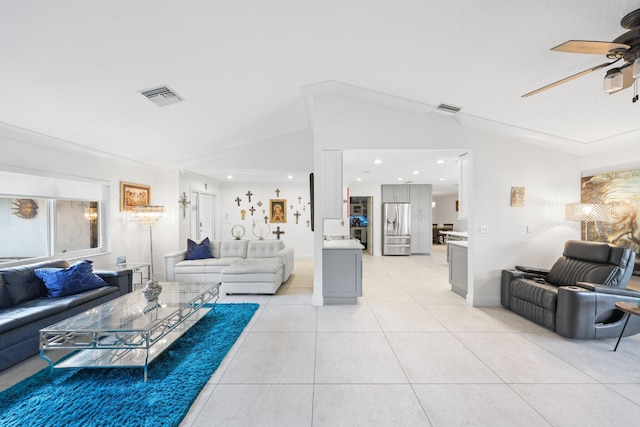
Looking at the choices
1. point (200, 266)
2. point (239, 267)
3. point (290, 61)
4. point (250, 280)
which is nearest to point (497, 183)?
point (290, 61)

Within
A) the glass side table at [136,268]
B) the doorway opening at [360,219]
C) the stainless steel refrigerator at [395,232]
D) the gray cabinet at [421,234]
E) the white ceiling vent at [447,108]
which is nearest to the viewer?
the white ceiling vent at [447,108]

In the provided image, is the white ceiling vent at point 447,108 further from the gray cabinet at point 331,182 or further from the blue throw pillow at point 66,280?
the blue throw pillow at point 66,280

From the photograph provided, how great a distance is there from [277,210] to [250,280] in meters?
3.70

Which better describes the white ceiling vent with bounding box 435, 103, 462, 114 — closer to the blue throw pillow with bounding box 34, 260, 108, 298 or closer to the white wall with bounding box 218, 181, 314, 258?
the white wall with bounding box 218, 181, 314, 258

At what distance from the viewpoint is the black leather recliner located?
2732 mm

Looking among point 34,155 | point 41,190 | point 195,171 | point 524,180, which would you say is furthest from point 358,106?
point 41,190

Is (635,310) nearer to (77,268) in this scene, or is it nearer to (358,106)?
(358,106)

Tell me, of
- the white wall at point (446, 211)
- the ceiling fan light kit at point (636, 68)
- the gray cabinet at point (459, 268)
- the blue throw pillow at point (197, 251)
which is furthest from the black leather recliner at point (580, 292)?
the white wall at point (446, 211)

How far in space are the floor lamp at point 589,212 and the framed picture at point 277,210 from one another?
614 cm

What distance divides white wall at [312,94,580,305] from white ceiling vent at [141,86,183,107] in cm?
179

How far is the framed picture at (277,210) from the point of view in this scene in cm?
786

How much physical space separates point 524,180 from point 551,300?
68.4 inches

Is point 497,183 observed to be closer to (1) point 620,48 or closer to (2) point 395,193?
(1) point 620,48

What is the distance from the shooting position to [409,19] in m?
2.24
